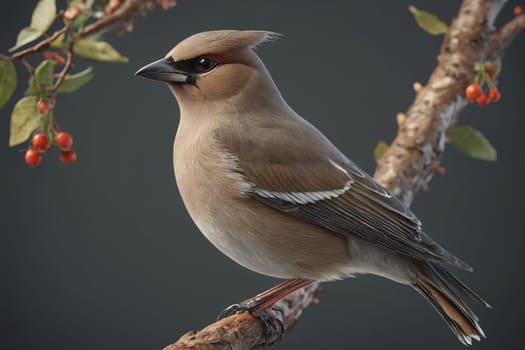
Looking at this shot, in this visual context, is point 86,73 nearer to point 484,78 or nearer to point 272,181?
point 272,181

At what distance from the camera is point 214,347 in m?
2.36

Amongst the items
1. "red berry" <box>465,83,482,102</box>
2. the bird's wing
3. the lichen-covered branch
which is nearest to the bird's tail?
the bird's wing

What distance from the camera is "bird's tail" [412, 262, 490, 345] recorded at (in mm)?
2633

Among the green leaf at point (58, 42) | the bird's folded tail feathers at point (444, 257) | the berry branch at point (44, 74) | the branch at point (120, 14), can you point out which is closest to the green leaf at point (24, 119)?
the berry branch at point (44, 74)

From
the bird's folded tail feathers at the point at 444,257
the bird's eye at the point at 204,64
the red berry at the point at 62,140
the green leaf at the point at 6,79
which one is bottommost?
the bird's folded tail feathers at the point at 444,257

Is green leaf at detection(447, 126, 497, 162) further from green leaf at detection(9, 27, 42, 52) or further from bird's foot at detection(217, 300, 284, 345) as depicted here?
green leaf at detection(9, 27, 42, 52)

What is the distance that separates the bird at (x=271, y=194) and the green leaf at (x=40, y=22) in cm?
42

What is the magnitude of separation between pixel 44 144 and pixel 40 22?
0.45m

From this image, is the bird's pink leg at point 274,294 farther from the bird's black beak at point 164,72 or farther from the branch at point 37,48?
the branch at point 37,48

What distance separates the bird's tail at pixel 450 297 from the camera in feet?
8.64

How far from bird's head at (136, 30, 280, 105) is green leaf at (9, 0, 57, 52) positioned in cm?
40

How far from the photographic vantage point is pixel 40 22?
2572 mm

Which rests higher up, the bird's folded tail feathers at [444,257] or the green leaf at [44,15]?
the green leaf at [44,15]

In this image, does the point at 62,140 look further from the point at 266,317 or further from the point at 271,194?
the point at 266,317
